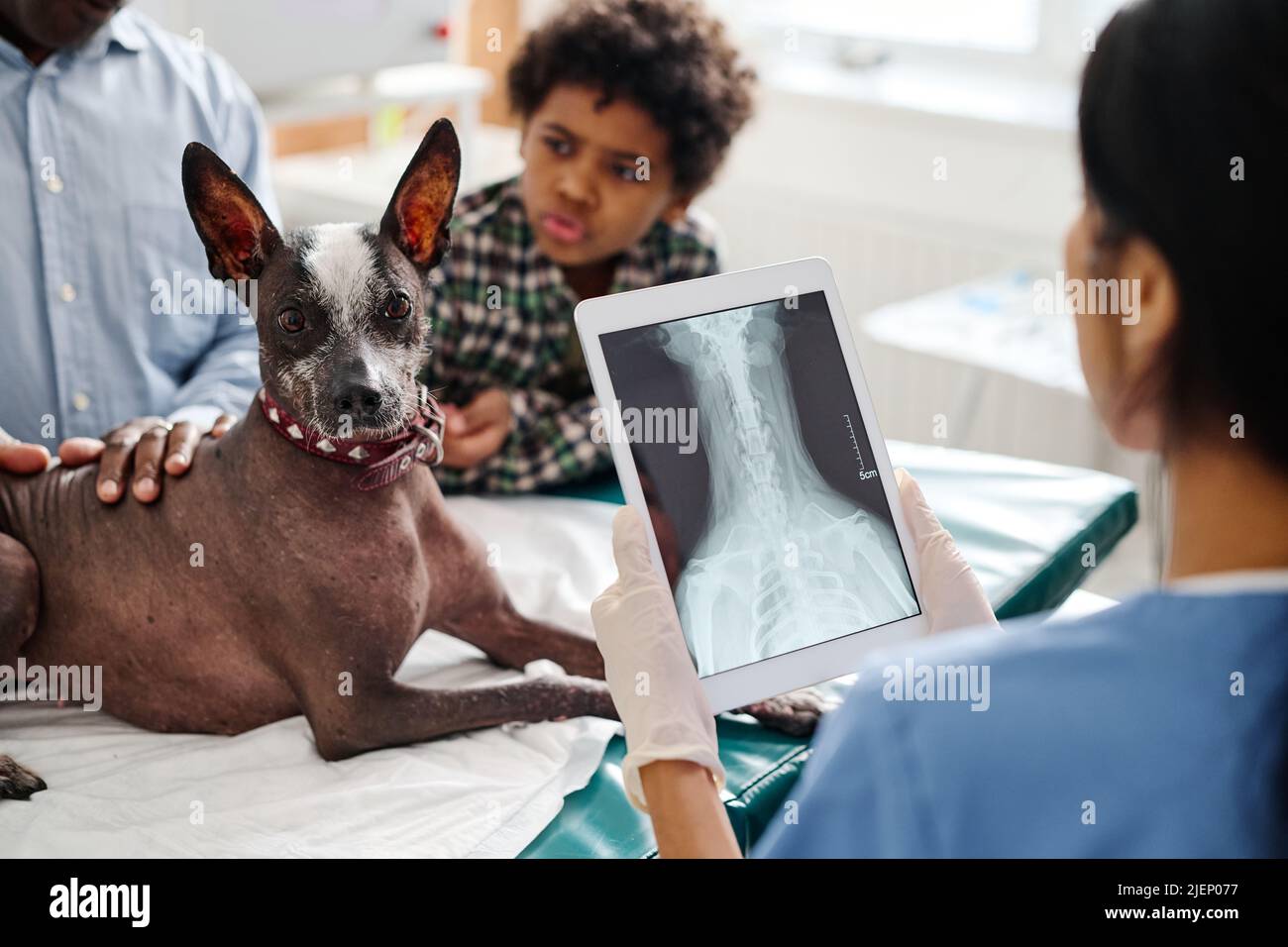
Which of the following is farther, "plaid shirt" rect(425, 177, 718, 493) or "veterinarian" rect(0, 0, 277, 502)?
"plaid shirt" rect(425, 177, 718, 493)

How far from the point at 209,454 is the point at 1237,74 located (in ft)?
2.81

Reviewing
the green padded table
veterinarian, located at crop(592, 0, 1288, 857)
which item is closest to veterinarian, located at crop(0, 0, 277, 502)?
the green padded table

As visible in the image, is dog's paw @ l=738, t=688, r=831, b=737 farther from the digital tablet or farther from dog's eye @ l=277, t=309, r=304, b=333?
dog's eye @ l=277, t=309, r=304, b=333

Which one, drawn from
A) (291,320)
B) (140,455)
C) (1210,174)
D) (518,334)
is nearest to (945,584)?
(1210,174)

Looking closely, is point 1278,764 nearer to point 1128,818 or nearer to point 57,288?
point 1128,818

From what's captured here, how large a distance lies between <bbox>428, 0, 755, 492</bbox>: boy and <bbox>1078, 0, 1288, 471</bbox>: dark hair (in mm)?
1120

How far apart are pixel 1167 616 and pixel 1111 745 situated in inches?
3.1

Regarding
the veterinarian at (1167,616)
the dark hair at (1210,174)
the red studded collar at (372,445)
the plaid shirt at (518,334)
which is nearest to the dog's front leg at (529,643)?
the red studded collar at (372,445)

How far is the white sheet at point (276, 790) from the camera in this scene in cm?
101

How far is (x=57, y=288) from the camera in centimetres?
132

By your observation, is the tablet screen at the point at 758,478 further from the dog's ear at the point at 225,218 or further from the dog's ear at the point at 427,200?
the dog's ear at the point at 225,218

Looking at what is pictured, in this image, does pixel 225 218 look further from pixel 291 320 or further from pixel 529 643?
pixel 529 643

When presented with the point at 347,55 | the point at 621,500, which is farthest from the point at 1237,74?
the point at 347,55

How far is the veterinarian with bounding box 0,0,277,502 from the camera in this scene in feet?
4.29
